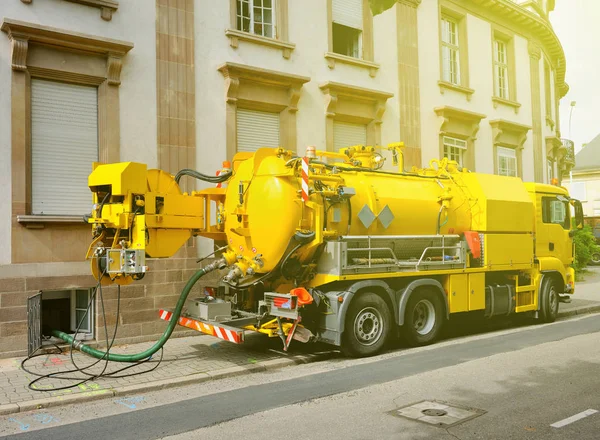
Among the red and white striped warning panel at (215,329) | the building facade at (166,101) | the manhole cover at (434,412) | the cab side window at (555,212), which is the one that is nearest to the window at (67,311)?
the building facade at (166,101)

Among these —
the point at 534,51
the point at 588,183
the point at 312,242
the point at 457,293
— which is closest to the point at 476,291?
the point at 457,293

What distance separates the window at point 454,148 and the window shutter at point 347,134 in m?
3.41

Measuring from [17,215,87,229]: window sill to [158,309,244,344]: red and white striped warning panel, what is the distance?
2.38 meters

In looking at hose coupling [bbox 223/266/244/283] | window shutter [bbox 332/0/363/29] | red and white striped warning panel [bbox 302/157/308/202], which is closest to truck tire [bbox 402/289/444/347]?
red and white striped warning panel [bbox 302/157/308/202]

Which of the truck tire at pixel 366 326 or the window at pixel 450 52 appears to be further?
the window at pixel 450 52

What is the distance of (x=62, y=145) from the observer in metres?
9.98

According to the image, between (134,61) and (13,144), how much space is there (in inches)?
105

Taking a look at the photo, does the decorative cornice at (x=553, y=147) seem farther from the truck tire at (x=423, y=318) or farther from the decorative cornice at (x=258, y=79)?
the truck tire at (x=423, y=318)

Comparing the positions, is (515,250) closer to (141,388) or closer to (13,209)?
(141,388)

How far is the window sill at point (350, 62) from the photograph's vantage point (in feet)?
45.1

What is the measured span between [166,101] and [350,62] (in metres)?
5.15

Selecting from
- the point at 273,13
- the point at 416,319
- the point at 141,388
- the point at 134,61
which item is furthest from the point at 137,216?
the point at 273,13

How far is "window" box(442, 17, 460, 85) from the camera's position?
17453 mm

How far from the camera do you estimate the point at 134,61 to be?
10.7 m
